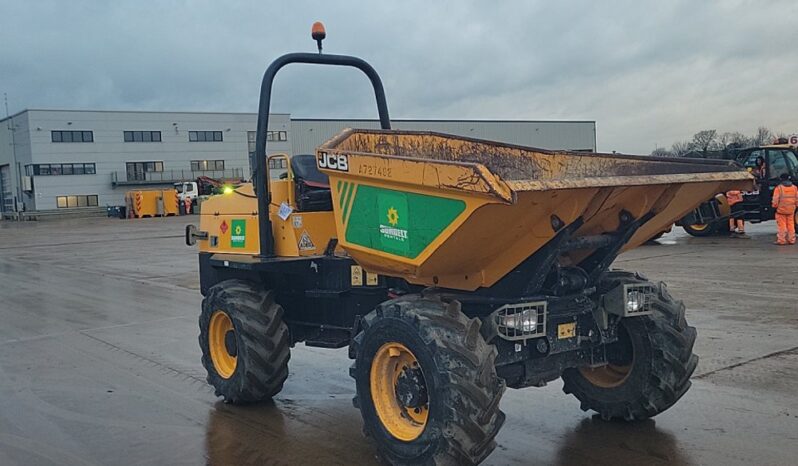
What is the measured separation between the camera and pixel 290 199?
611cm

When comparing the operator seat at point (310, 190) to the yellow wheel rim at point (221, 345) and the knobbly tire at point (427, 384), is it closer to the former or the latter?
the yellow wheel rim at point (221, 345)

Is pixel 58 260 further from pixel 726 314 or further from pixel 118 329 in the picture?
pixel 726 314

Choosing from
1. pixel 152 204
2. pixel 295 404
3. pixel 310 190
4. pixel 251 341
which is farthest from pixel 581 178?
pixel 152 204

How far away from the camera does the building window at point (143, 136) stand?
206 ft

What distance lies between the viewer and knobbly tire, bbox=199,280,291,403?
604cm

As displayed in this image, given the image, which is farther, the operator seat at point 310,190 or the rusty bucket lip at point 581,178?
the operator seat at point 310,190

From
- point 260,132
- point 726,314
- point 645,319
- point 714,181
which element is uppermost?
point 260,132

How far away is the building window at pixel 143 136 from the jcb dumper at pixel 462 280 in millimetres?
60911

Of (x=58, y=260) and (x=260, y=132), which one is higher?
(x=260, y=132)

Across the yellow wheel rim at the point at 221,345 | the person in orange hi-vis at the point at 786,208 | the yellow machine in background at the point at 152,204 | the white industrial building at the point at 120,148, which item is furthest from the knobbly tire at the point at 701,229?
the yellow machine in background at the point at 152,204

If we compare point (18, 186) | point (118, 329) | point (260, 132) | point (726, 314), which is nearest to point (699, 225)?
point (726, 314)

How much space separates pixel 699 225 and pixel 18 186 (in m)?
58.4

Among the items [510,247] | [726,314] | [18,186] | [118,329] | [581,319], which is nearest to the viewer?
[510,247]

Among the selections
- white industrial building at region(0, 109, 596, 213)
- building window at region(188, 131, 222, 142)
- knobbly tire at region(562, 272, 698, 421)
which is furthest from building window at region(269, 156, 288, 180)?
building window at region(188, 131, 222, 142)
